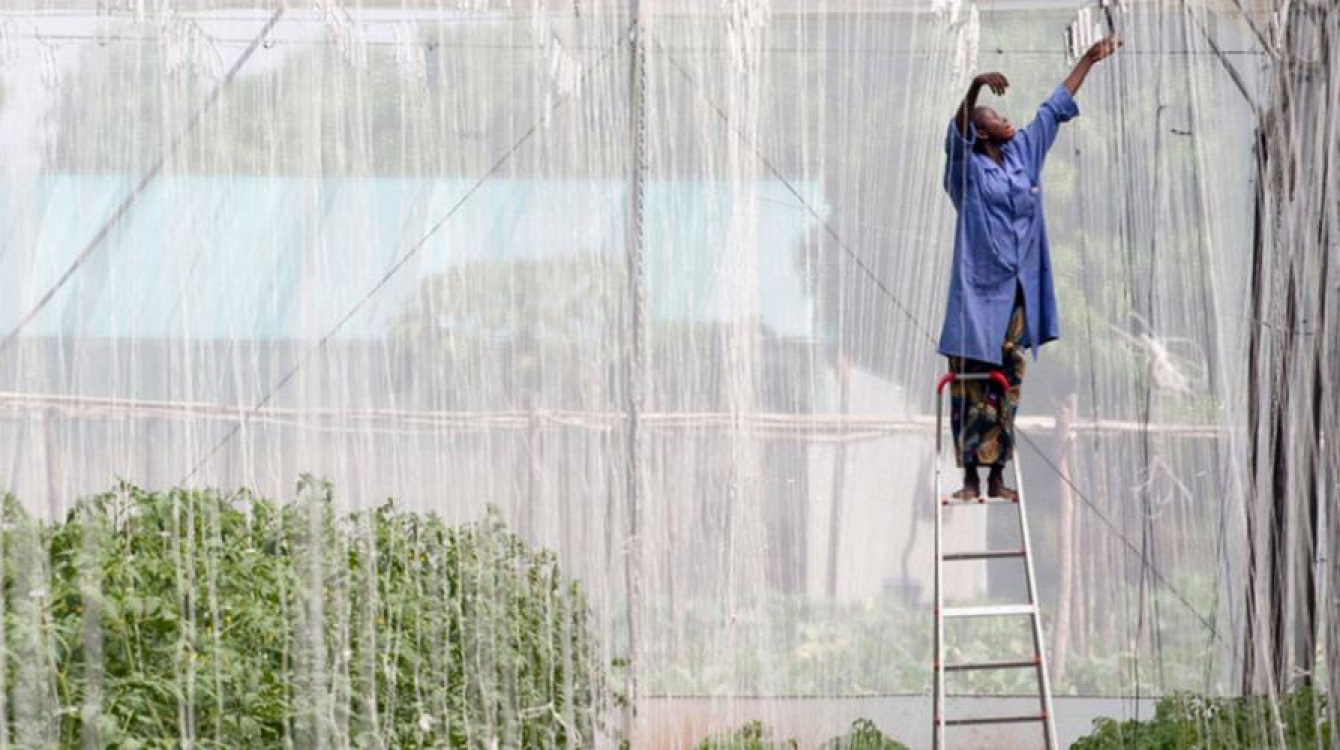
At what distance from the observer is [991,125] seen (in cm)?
700

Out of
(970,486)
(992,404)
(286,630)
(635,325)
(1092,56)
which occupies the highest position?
(1092,56)

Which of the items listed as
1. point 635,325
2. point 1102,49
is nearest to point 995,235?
point 1102,49

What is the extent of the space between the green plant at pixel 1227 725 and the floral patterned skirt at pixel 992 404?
3.01ft

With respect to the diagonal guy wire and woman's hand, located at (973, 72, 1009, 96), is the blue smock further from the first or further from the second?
the diagonal guy wire

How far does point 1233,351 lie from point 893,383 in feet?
4.36

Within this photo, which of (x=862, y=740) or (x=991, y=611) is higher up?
(x=991, y=611)

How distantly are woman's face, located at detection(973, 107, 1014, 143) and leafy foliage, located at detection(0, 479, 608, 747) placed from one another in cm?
187

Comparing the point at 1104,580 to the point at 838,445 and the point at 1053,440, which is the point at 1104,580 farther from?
the point at 838,445

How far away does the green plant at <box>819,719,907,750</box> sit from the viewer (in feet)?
25.2

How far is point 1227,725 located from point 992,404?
1.18 m

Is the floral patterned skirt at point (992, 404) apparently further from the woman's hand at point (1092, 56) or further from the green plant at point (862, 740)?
the green plant at point (862, 740)

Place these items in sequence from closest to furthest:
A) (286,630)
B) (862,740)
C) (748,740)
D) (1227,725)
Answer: (286,630)
(1227,725)
(748,740)
(862,740)

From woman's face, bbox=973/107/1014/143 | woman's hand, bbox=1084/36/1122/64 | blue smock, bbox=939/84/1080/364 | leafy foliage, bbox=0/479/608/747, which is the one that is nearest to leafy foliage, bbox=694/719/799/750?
leafy foliage, bbox=0/479/608/747

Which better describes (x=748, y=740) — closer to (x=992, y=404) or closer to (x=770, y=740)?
(x=770, y=740)
